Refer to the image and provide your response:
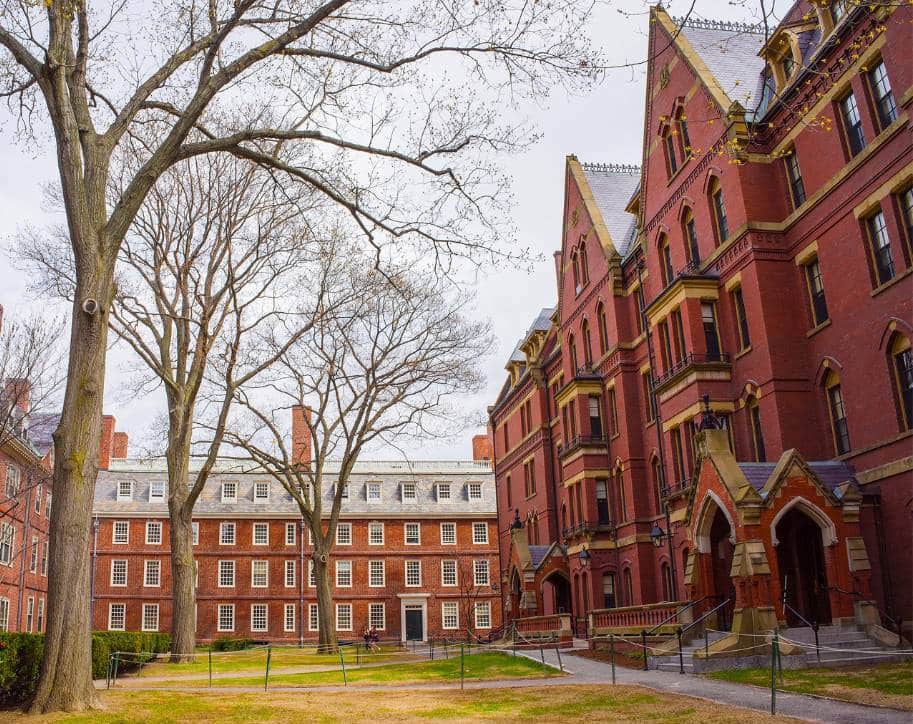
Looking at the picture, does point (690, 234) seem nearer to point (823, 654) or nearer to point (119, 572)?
point (823, 654)

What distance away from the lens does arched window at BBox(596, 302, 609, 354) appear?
35062 mm

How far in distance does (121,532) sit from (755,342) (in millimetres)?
48563

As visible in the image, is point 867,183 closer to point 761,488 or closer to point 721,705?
point 761,488

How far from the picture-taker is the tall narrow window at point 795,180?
2347cm

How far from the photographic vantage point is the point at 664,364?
2809 cm

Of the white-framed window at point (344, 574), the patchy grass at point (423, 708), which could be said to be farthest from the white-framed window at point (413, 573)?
the patchy grass at point (423, 708)

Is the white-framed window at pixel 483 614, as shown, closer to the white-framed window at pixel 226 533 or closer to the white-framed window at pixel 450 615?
the white-framed window at pixel 450 615

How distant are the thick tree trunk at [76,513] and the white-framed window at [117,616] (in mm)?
47977

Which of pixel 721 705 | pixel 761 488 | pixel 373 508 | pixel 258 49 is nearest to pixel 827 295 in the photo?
pixel 761 488

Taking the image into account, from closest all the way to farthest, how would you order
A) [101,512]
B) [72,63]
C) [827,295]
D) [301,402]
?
[72,63] → [827,295] → [301,402] → [101,512]

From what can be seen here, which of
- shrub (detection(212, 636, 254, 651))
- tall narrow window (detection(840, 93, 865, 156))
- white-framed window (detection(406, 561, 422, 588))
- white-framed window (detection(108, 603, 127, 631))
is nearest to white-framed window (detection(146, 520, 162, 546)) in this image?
white-framed window (detection(108, 603, 127, 631))

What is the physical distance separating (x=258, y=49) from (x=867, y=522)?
16417mm

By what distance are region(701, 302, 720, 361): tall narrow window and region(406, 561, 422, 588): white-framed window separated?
39.1 metres

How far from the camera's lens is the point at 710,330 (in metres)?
26.1
